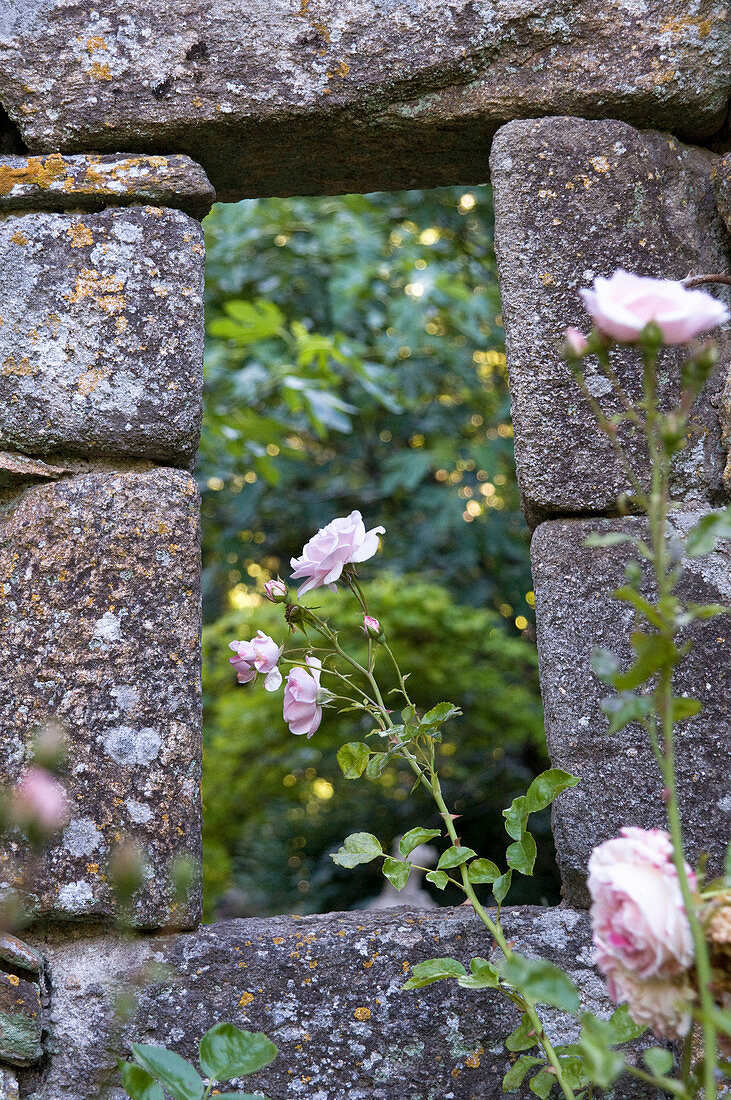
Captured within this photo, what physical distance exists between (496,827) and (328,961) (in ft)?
5.99

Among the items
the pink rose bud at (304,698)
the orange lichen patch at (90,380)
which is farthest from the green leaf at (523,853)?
the orange lichen patch at (90,380)

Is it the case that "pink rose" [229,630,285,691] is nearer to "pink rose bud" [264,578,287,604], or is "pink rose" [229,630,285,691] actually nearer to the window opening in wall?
"pink rose bud" [264,578,287,604]

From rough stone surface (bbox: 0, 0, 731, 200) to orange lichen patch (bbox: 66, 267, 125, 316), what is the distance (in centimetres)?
24

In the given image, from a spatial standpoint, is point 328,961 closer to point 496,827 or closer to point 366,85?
point 366,85

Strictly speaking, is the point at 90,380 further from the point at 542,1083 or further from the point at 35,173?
the point at 542,1083

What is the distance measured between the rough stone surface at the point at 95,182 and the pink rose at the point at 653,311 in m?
0.89

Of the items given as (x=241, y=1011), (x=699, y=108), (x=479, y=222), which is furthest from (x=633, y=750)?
(x=479, y=222)

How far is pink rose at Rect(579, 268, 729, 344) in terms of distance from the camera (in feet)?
2.49

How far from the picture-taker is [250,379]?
313cm

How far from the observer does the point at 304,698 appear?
1205 millimetres

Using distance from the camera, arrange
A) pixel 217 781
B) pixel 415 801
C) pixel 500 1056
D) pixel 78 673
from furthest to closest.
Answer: pixel 217 781, pixel 415 801, pixel 78 673, pixel 500 1056

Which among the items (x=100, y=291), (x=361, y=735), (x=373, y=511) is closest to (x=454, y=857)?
(x=100, y=291)

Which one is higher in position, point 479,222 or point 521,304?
point 479,222

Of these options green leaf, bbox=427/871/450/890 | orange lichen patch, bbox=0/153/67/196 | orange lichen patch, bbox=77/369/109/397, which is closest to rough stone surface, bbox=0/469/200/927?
orange lichen patch, bbox=77/369/109/397
